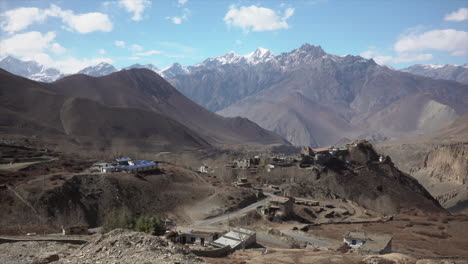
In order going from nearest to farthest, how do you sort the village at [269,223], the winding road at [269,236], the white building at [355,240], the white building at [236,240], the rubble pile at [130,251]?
the rubble pile at [130,251] < the white building at [236,240] < the village at [269,223] < the white building at [355,240] < the winding road at [269,236]

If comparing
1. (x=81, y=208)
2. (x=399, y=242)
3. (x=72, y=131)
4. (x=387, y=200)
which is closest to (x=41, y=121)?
(x=72, y=131)

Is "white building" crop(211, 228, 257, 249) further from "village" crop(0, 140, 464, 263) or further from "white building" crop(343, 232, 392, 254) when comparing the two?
"white building" crop(343, 232, 392, 254)

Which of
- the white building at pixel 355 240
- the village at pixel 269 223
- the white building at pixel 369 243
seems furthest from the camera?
the white building at pixel 355 240

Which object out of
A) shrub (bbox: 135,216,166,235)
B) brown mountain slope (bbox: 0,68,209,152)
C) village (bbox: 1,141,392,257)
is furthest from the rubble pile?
brown mountain slope (bbox: 0,68,209,152)

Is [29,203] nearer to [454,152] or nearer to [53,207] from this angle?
[53,207]

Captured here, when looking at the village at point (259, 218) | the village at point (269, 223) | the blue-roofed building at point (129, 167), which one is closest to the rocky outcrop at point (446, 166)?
the village at point (259, 218)

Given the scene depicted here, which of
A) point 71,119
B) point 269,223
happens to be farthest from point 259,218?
point 71,119

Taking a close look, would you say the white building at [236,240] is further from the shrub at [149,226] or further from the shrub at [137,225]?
the shrub at [137,225]
